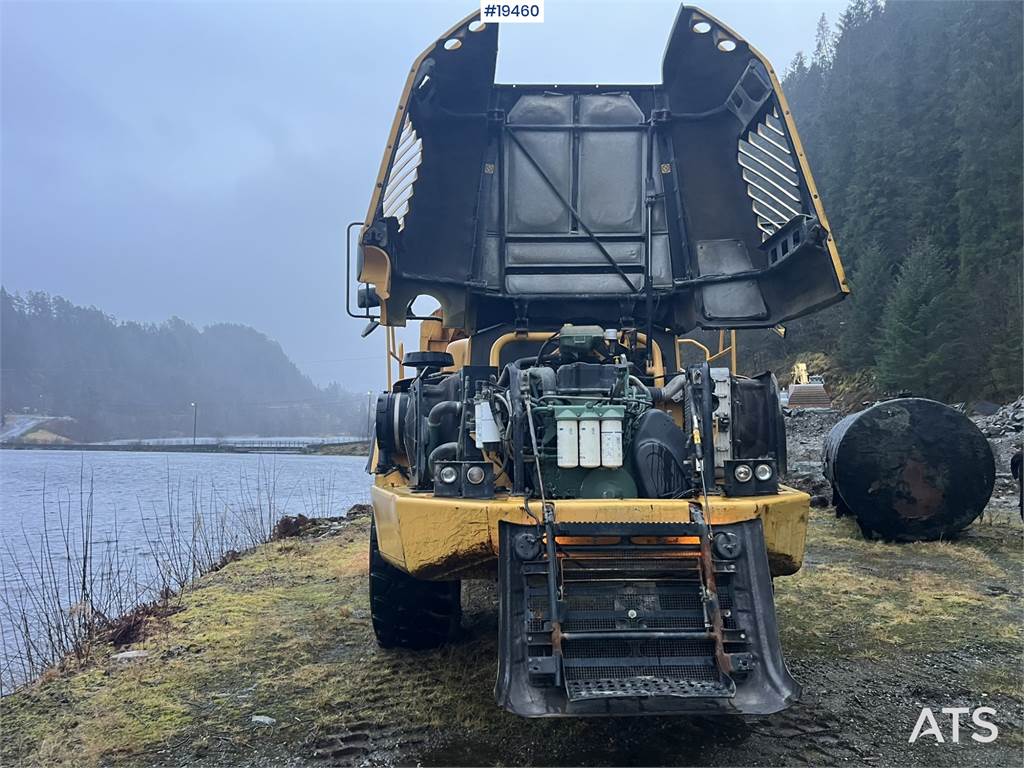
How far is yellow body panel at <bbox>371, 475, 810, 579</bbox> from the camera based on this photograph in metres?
3.26

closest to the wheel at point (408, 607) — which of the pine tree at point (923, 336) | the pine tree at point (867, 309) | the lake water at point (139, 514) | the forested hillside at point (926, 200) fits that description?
the lake water at point (139, 514)

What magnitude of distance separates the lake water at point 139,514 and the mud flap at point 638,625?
5.08m

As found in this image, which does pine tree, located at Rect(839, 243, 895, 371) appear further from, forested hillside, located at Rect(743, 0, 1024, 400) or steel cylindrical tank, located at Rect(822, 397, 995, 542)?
steel cylindrical tank, located at Rect(822, 397, 995, 542)

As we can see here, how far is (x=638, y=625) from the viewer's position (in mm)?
3061

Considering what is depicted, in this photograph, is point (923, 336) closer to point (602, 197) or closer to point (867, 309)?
point (867, 309)

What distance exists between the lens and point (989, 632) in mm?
5000

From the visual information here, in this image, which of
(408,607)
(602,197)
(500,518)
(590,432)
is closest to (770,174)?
(602,197)

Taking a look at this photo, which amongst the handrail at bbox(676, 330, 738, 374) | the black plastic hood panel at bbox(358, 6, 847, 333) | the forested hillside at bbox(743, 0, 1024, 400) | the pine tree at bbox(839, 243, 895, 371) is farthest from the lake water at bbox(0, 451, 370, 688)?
the pine tree at bbox(839, 243, 895, 371)

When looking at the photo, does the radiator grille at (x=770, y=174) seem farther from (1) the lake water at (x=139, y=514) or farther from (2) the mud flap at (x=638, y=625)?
(1) the lake water at (x=139, y=514)

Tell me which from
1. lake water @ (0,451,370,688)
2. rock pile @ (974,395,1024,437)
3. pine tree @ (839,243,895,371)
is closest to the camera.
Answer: lake water @ (0,451,370,688)

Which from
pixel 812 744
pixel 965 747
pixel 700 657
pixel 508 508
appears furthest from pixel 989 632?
pixel 508 508

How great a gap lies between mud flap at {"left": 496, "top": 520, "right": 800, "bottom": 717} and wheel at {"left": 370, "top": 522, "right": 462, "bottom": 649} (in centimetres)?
141

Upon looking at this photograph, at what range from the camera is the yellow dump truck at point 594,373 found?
307 centimetres

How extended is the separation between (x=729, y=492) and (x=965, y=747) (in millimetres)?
1436
